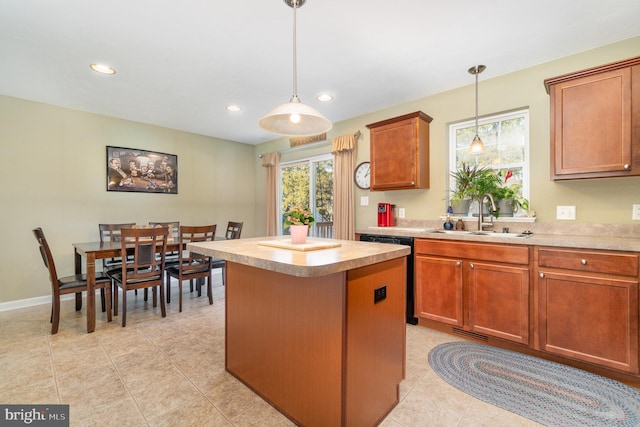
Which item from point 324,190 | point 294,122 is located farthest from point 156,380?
point 324,190

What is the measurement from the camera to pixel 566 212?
8.42ft

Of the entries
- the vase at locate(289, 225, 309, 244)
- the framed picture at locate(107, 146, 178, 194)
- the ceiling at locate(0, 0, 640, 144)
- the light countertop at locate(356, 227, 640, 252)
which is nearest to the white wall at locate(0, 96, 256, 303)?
the framed picture at locate(107, 146, 178, 194)

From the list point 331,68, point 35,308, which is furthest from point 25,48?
point 35,308

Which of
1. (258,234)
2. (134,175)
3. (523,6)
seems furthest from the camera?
(258,234)

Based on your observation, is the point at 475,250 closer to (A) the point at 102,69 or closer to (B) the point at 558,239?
(B) the point at 558,239

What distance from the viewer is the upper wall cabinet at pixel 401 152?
10.7 feet

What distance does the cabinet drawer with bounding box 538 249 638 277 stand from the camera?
6.23ft

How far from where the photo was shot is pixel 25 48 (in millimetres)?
2455

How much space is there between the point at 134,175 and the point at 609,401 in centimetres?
565

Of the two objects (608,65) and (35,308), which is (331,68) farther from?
(35,308)

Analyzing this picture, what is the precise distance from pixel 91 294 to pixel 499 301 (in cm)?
380

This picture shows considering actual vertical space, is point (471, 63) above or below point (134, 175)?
above

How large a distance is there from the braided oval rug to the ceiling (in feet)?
8.55

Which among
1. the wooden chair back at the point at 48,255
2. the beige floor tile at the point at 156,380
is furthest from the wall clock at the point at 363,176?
the wooden chair back at the point at 48,255
